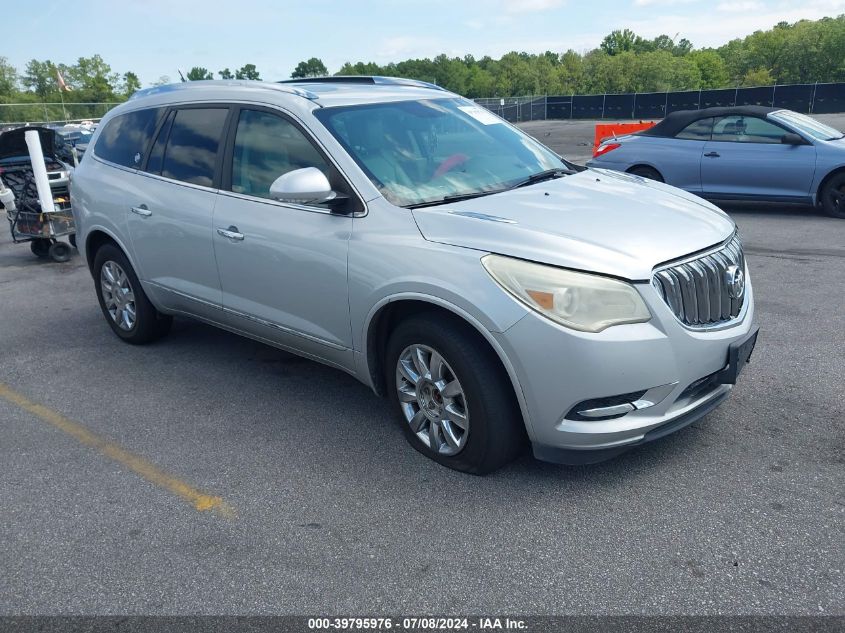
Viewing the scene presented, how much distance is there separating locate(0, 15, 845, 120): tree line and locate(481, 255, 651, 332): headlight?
8554cm

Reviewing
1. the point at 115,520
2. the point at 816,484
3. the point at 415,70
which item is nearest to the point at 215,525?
the point at 115,520

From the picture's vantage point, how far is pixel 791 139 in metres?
9.79

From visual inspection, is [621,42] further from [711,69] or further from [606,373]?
[606,373]

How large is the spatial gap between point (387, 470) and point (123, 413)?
190 cm

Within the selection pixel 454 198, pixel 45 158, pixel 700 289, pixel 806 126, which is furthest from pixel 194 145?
pixel 806 126

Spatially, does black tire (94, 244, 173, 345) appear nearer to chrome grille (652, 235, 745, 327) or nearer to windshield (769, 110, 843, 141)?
chrome grille (652, 235, 745, 327)

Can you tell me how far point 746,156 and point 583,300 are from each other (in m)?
8.10

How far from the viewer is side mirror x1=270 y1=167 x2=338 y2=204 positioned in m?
3.73

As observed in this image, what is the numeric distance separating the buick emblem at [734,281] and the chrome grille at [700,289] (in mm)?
12

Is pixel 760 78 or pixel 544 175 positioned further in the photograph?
pixel 760 78

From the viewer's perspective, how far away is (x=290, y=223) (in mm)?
4141

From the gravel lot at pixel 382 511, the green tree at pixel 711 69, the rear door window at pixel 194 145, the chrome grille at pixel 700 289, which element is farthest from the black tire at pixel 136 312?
the green tree at pixel 711 69

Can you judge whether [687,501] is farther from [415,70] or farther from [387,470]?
[415,70]

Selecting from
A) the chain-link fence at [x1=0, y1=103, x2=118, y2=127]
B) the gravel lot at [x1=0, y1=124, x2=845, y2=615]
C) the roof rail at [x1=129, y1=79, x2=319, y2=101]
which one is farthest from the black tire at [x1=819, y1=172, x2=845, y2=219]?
the chain-link fence at [x1=0, y1=103, x2=118, y2=127]
